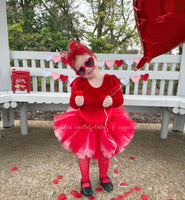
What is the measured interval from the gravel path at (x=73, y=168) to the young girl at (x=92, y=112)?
1.60ft

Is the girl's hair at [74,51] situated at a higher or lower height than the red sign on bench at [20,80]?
higher

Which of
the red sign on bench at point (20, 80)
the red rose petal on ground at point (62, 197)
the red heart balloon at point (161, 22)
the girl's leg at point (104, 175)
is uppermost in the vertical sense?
the red heart balloon at point (161, 22)

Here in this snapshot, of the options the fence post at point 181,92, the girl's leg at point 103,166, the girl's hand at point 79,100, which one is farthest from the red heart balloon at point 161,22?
the fence post at point 181,92

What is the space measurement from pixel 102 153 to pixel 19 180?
3.27 ft

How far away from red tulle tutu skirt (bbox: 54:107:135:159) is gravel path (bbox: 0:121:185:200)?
0.49 meters

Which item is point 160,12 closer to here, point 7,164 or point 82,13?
point 7,164

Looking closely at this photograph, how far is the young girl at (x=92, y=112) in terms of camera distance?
4.90 feet

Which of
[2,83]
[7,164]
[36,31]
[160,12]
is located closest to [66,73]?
[2,83]

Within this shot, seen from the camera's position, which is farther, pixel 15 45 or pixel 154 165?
pixel 15 45

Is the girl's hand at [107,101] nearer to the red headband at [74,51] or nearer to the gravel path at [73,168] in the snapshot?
the red headband at [74,51]

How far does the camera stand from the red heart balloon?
823mm

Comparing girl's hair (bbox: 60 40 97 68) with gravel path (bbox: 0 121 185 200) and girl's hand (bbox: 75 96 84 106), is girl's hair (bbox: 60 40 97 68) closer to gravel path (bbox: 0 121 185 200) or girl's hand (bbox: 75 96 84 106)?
girl's hand (bbox: 75 96 84 106)

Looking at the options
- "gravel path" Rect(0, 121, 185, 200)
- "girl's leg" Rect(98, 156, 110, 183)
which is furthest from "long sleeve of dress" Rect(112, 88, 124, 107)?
"gravel path" Rect(0, 121, 185, 200)

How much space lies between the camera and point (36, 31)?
466 centimetres
